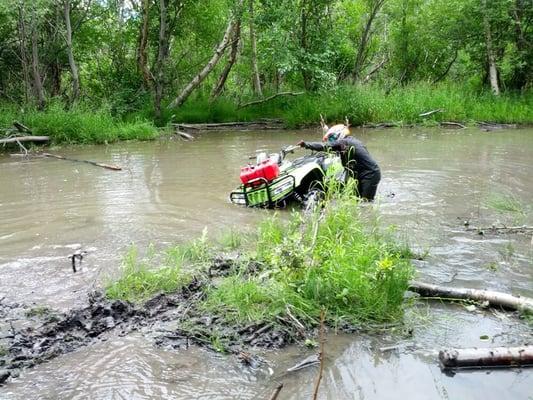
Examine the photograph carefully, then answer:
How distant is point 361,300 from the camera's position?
4.41m

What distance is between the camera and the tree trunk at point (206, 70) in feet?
61.4

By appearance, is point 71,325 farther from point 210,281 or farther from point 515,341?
point 515,341

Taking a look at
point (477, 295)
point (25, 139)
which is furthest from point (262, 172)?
point (25, 139)

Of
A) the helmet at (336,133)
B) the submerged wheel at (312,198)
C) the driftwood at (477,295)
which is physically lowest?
the driftwood at (477,295)

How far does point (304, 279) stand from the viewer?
180 inches

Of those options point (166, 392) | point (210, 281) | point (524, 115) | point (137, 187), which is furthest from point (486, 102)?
point (166, 392)

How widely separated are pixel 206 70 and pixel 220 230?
1329 centimetres

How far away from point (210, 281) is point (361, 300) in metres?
1.41

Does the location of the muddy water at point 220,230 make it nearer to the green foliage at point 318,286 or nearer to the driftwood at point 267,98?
the green foliage at point 318,286

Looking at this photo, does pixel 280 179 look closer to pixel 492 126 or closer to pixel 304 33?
pixel 492 126

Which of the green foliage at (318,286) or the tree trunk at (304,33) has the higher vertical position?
the tree trunk at (304,33)

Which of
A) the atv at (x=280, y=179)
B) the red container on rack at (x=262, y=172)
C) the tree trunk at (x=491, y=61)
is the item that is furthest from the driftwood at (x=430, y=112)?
the red container on rack at (x=262, y=172)

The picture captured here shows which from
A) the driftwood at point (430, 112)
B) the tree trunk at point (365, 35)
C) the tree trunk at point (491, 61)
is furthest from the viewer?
the tree trunk at point (365, 35)

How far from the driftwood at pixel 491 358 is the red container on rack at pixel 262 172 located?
443 cm
